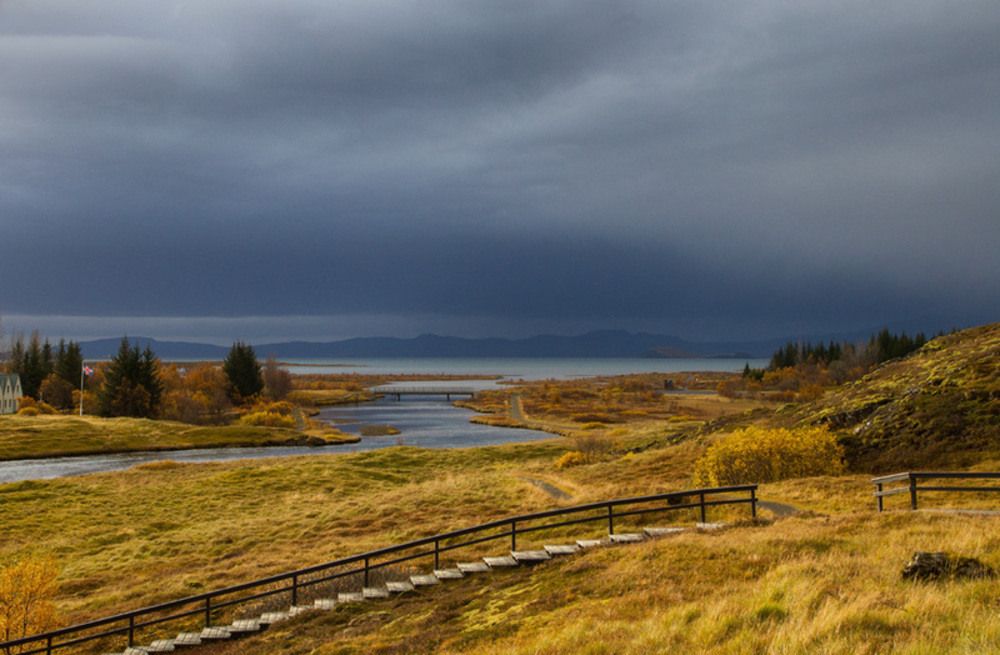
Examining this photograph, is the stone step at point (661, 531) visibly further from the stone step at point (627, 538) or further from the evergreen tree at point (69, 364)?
the evergreen tree at point (69, 364)

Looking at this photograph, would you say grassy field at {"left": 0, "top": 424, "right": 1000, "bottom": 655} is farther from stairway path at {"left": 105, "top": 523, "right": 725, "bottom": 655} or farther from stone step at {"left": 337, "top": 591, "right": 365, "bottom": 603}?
stone step at {"left": 337, "top": 591, "right": 365, "bottom": 603}

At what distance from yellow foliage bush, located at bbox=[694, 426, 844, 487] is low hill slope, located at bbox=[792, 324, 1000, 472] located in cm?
129

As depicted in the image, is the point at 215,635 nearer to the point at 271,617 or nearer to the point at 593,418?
the point at 271,617

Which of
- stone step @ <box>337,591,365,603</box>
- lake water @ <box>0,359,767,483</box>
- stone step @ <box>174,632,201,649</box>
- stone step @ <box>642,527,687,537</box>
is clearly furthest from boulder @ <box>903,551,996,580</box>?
lake water @ <box>0,359,767,483</box>

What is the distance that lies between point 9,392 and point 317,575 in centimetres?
11846

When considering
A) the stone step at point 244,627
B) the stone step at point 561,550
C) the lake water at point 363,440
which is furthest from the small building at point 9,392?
the stone step at point 561,550

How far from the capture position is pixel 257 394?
5148 inches

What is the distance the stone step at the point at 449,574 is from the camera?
1566cm

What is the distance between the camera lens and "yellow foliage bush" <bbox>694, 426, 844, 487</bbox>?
25422mm

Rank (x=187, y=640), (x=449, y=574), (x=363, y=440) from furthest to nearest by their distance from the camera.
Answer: (x=363, y=440) < (x=449, y=574) < (x=187, y=640)

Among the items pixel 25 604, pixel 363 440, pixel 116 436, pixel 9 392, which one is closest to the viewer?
pixel 25 604

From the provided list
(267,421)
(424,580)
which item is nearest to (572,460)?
(424,580)

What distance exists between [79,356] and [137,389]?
3293cm

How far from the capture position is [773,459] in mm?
25703
